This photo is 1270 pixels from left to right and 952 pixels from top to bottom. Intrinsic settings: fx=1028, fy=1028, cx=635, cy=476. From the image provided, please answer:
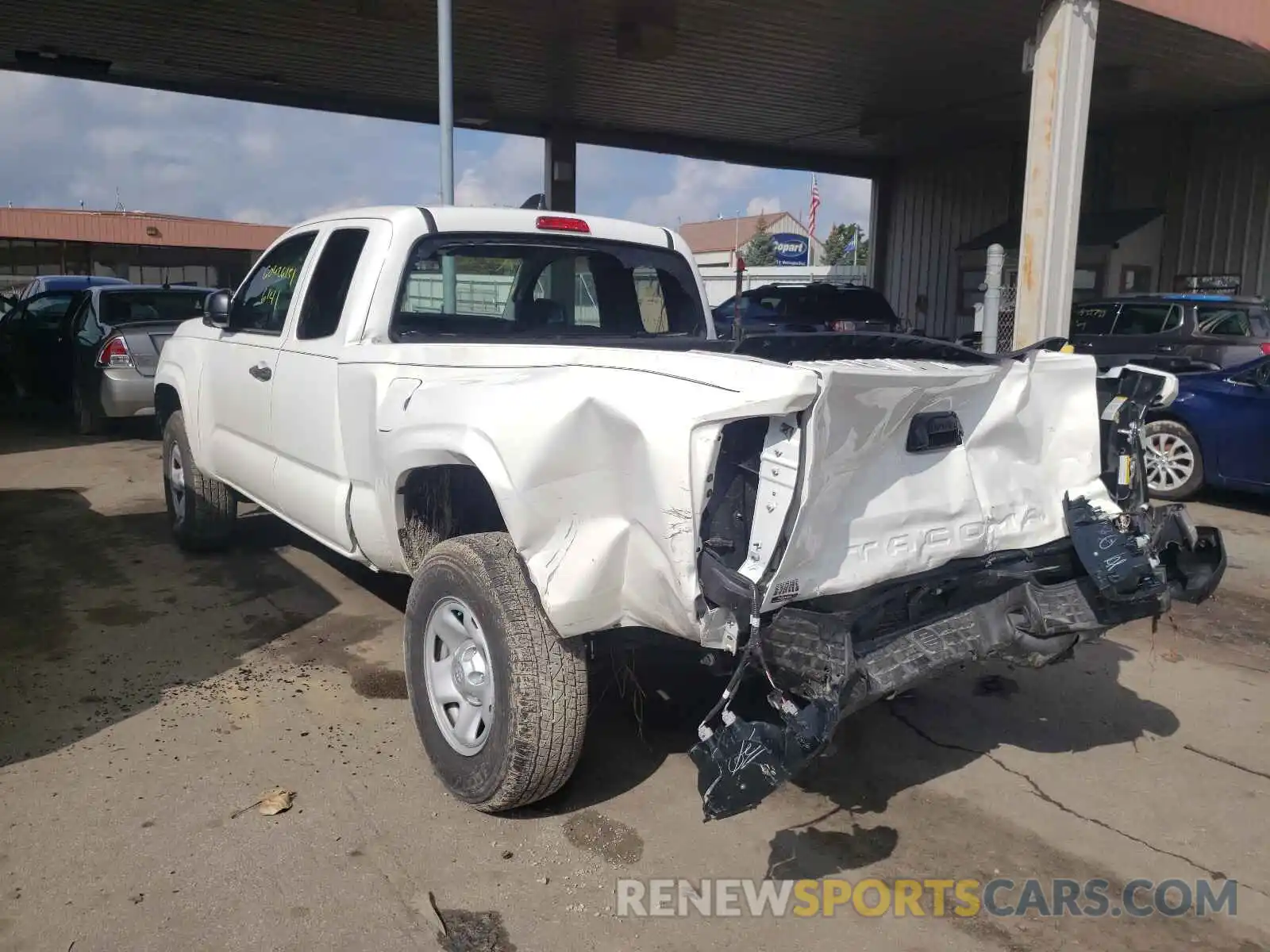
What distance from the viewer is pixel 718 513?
2727 millimetres

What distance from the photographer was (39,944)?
2727 mm

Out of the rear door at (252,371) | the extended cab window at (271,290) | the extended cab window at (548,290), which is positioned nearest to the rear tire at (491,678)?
the extended cab window at (548,290)

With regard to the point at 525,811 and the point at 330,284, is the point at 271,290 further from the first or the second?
the point at 525,811

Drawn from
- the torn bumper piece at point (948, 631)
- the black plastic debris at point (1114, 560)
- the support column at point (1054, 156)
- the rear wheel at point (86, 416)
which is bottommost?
the rear wheel at point (86, 416)

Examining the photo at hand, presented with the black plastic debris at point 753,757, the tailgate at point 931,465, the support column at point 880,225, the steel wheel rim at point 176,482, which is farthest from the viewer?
the support column at point 880,225

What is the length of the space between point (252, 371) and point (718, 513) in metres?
3.17

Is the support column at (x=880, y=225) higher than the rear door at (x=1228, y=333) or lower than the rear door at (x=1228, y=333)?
higher

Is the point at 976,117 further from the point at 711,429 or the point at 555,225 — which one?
the point at 711,429

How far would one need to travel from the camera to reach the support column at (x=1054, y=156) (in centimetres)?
952

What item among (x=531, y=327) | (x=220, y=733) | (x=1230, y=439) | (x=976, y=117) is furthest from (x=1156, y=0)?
(x=220, y=733)

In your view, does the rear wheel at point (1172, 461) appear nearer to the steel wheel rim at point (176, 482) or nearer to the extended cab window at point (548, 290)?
the extended cab window at point (548, 290)

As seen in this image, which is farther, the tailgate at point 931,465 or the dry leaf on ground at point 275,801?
the dry leaf on ground at point 275,801

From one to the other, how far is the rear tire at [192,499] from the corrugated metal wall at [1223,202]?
15864mm

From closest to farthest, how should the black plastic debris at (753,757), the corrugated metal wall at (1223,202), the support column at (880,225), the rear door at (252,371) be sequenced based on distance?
the black plastic debris at (753,757)
the rear door at (252,371)
the corrugated metal wall at (1223,202)
the support column at (880,225)
